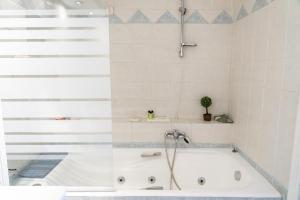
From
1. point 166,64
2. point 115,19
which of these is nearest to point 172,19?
point 166,64

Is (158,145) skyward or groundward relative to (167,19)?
groundward

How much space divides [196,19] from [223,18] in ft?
0.87

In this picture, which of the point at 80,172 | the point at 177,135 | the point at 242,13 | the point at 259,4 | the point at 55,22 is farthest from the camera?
the point at 177,135

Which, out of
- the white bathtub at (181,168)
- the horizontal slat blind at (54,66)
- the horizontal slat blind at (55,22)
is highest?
the horizontal slat blind at (55,22)

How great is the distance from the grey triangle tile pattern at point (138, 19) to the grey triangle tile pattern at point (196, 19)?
406 millimetres

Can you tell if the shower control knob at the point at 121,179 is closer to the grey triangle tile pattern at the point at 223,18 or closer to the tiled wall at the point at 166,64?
the tiled wall at the point at 166,64

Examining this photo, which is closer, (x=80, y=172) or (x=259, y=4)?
(x=259, y=4)

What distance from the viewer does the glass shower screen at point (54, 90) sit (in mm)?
1270

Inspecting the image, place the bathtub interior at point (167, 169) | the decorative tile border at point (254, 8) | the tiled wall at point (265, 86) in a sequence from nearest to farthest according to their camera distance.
Answer: the tiled wall at point (265, 86) < the decorative tile border at point (254, 8) < the bathtub interior at point (167, 169)

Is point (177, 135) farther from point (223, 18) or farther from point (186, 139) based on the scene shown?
point (223, 18)

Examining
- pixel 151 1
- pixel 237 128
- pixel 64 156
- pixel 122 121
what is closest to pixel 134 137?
pixel 122 121

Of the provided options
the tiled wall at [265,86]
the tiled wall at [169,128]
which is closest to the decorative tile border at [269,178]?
the tiled wall at [265,86]

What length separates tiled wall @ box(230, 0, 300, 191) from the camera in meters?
1.16

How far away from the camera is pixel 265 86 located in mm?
1409
